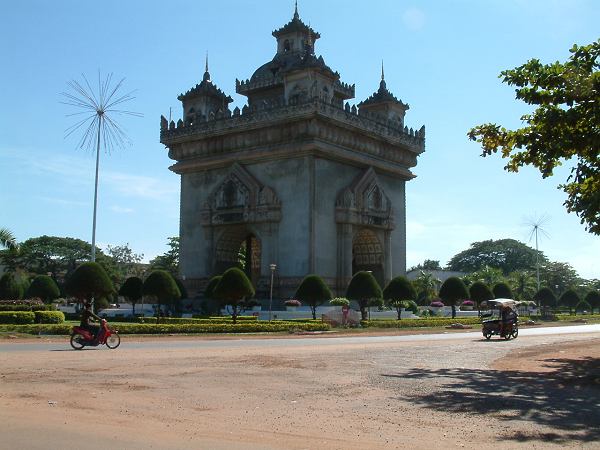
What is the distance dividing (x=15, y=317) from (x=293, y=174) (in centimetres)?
2248

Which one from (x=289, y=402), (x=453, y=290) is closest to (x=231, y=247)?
(x=453, y=290)

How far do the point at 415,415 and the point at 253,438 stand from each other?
2872mm

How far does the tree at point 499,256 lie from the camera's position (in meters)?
129

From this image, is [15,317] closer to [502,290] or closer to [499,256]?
[502,290]

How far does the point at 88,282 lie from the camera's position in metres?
31.1

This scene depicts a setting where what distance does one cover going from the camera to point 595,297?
78.2m

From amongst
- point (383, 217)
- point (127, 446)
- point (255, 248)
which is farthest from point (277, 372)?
point (255, 248)

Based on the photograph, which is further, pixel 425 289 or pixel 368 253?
pixel 425 289

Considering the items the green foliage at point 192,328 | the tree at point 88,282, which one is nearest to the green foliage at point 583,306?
the green foliage at point 192,328

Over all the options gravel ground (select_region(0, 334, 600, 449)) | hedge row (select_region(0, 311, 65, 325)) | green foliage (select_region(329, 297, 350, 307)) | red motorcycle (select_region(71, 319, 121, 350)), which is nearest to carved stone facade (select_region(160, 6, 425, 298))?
green foliage (select_region(329, 297, 350, 307))

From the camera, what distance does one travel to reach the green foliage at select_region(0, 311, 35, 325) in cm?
2906

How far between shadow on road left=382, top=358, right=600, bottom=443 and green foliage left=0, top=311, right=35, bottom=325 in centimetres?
1958

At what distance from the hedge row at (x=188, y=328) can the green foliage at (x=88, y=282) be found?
2526 millimetres

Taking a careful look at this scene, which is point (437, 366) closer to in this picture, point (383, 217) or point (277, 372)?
point (277, 372)
